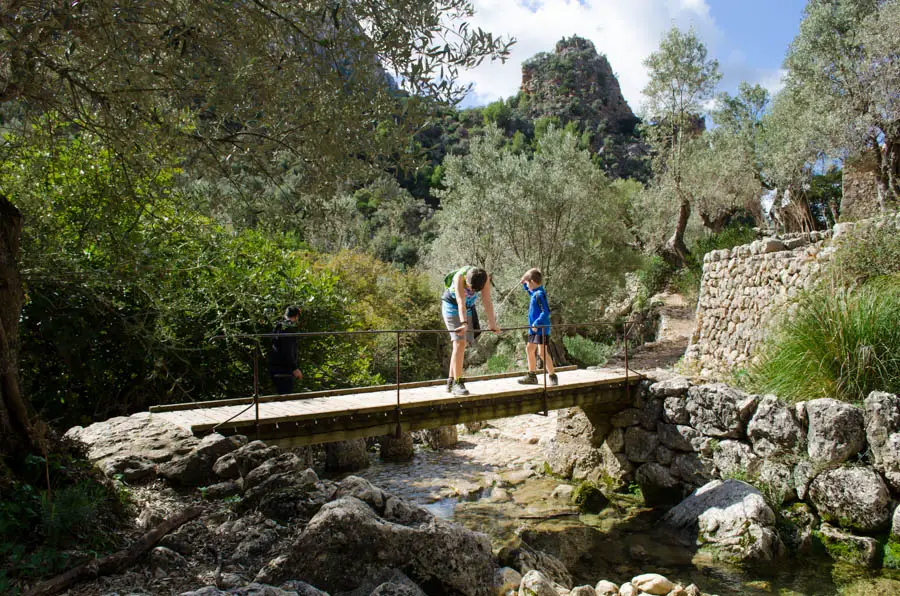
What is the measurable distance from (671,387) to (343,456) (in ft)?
18.3

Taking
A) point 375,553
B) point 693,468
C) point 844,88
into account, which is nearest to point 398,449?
point 693,468

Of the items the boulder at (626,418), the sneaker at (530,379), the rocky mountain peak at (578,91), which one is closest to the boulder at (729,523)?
the boulder at (626,418)

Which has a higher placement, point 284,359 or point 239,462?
point 284,359

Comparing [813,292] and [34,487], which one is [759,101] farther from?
[34,487]

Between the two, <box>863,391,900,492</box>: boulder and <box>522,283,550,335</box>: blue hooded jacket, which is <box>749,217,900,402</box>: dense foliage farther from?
<box>522,283,550,335</box>: blue hooded jacket

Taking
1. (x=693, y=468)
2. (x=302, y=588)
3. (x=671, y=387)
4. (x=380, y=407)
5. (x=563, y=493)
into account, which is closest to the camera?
(x=302, y=588)

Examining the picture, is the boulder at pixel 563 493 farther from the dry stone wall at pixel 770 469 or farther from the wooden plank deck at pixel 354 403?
the wooden plank deck at pixel 354 403

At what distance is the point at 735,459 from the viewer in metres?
8.09

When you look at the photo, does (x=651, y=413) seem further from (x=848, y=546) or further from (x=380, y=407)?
(x=380, y=407)

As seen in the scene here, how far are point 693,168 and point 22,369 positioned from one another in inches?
749

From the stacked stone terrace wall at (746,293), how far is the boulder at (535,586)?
21.6 feet

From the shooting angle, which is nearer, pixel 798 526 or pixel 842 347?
pixel 798 526

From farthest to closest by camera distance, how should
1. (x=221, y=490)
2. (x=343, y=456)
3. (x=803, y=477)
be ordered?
(x=343, y=456) < (x=803, y=477) < (x=221, y=490)

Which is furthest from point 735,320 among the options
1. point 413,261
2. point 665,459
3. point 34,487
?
point 413,261
